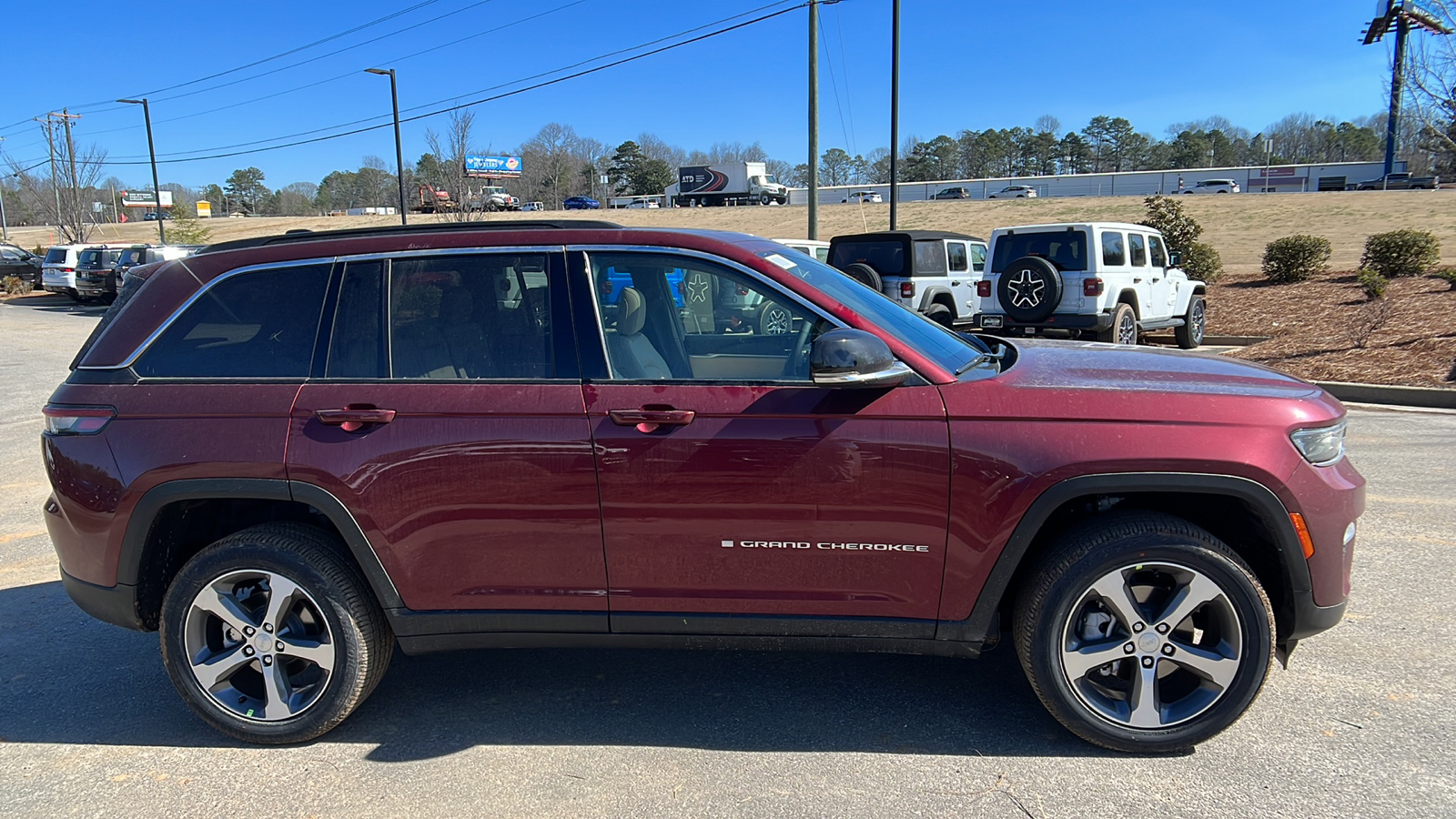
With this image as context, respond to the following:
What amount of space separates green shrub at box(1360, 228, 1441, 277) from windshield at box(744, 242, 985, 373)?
673 inches

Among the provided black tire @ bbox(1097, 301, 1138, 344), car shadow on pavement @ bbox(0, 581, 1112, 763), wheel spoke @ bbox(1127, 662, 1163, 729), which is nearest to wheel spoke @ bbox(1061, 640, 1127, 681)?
wheel spoke @ bbox(1127, 662, 1163, 729)

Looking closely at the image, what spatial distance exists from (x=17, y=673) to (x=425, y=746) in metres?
2.10

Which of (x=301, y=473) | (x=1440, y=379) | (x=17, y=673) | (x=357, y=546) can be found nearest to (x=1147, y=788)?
(x=357, y=546)

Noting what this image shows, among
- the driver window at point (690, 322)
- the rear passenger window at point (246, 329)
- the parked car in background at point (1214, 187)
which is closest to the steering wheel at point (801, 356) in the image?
the driver window at point (690, 322)

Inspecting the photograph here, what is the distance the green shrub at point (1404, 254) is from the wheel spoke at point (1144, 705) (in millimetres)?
17349

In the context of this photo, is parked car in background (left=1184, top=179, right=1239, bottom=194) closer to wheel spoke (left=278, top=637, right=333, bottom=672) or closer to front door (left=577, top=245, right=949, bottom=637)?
front door (left=577, top=245, right=949, bottom=637)

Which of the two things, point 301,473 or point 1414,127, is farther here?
point 1414,127

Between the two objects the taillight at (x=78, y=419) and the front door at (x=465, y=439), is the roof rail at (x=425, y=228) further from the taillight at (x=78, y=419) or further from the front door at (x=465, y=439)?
the taillight at (x=78, y=419)

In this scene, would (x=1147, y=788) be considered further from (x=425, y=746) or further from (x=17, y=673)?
(x=17, y=673)

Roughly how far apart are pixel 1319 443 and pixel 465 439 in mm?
2886

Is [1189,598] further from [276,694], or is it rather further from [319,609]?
[276,694]

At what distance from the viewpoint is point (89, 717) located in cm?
349

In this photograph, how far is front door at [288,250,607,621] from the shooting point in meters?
3.05

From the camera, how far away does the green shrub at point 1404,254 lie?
16359 mm
